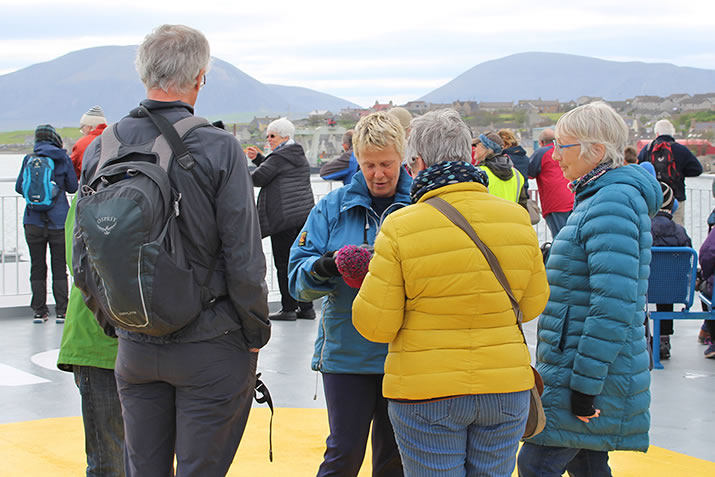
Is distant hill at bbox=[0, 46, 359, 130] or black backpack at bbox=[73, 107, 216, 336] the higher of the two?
distant hill at bbox=[0, 46, 359, 130]

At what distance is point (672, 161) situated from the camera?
816 centimetres

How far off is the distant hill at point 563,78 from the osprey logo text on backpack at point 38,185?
25.0ft

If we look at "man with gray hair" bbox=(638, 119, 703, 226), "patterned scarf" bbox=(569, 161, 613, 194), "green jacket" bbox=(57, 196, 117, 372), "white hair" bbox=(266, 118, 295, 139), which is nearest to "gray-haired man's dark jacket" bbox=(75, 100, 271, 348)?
"green jacket" bbox=(57, 196, 117, 372)

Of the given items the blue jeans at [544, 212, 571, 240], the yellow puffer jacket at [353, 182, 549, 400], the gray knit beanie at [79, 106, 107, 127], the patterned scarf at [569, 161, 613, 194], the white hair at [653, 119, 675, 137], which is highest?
the gray knit beanie at [79, 106, 107, 127]

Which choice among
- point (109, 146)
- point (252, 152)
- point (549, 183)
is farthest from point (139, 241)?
point (549, 183)

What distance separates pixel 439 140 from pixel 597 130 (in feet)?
2.71

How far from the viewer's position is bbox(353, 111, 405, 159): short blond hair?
3.00 m

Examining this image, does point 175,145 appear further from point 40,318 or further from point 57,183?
point 40,318

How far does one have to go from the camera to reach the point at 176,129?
243 centimetres

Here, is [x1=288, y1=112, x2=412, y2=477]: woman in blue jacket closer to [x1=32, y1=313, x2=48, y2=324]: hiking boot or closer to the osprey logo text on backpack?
the osprey logo text on backpack

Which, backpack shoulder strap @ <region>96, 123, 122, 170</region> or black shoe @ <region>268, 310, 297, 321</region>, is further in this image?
black shoe @ <region>268, 310, 297, 321</region>

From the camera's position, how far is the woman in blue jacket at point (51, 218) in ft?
24.7

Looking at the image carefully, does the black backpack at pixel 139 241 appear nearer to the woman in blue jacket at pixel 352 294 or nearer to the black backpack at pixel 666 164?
the woman in blue jacket at pixel 352 294

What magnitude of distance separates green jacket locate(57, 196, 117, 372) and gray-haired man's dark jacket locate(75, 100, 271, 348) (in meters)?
0.42
